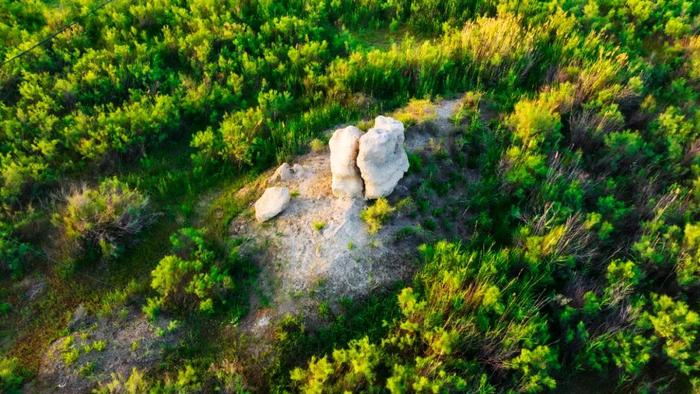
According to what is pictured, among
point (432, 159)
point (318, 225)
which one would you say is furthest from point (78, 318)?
point (432, 159)

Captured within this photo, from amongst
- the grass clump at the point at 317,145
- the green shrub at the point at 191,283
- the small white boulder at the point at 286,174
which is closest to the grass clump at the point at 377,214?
the small white boulder at the point at 286,174

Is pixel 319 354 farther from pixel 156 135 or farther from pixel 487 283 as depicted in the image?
pixel 156 135

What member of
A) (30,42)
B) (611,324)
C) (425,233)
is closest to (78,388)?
(425,233)

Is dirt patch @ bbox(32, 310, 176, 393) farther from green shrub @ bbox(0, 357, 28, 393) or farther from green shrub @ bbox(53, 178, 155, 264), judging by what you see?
green shrub @ bbox(53, 178, 155, 264)

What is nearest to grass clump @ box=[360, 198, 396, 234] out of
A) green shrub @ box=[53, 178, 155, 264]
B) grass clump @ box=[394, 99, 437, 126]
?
grass clump @ box=[394, 99, 437, 126]

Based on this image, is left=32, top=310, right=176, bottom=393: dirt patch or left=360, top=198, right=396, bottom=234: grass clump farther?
left=360, top=198, right=396, bottom=234: grass clump

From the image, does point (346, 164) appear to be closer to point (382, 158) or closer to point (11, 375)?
point (382, 158)
